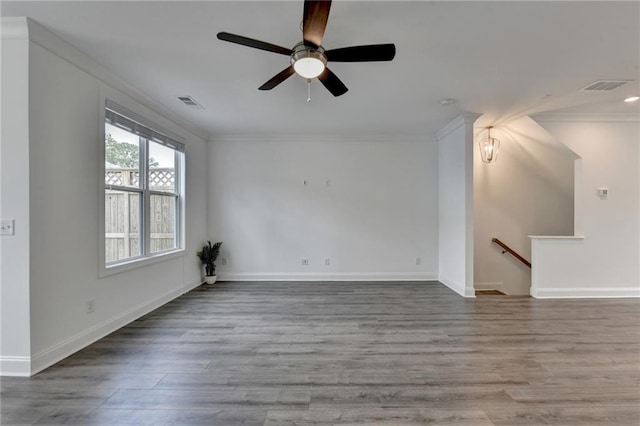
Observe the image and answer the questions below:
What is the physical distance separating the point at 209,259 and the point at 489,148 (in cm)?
511

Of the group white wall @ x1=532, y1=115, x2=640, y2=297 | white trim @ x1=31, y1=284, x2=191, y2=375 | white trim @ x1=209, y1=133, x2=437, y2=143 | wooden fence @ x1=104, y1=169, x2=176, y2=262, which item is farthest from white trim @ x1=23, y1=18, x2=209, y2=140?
white wall @ x1=532, y1=115, x2=640, y2=297

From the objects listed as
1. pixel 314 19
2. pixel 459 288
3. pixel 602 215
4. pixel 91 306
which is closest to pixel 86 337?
pixel 91 306

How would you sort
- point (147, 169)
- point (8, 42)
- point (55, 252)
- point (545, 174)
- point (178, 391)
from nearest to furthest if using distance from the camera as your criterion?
point (178, 391) < point (8, 42) < point (55, 252) < point (147, 169) < point (545, 174)

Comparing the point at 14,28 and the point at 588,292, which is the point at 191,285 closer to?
the point at 14,28

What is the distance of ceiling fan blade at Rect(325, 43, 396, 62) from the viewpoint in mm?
1909

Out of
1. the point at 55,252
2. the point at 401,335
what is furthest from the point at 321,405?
the point at 55,252

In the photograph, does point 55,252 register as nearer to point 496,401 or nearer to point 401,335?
point 401,335

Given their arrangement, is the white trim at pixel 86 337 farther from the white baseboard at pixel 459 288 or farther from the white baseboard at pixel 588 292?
the white baseboard at pixel 588 292

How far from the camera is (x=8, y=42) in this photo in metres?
2.16

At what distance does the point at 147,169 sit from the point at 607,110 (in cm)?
627

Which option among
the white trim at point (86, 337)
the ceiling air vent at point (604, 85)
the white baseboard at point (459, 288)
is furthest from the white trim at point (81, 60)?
the ceiling air vent at point (604, 85)

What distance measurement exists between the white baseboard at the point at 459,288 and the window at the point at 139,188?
172 inches

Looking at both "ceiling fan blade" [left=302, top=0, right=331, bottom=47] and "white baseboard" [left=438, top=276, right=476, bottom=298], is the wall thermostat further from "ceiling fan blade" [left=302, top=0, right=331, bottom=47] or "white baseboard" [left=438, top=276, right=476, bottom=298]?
"ceiling fan blade" [left=302, top=0, right=331, bottom=47]

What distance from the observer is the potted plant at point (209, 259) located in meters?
4.98
